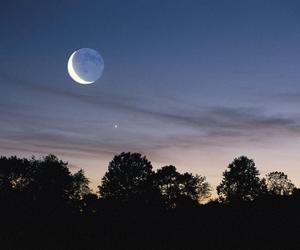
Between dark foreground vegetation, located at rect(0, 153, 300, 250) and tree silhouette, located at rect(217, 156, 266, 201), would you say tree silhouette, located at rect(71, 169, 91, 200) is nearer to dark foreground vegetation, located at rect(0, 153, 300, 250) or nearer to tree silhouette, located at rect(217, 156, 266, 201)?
dark foreground vegetation, located at rect(0, 153, 300, 250)

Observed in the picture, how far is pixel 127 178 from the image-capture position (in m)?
97.1

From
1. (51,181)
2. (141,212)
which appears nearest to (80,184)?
(51,181)

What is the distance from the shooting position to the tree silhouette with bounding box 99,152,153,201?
315ft

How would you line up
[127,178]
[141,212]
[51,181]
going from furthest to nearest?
[51,181]
[127,178]
[141,212]

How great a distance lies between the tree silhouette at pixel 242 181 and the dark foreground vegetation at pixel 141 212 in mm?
248

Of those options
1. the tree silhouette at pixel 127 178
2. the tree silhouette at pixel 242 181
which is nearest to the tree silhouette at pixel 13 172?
the tree silhouette at pixel 127 178

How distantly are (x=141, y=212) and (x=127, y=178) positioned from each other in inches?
1200

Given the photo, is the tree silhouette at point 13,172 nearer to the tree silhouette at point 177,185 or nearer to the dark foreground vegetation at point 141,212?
the dark foreground vegetation at point 141,212

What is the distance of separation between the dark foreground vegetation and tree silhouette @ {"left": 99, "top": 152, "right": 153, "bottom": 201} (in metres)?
0.24

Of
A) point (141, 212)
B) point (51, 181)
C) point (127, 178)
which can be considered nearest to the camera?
point (141, 212)

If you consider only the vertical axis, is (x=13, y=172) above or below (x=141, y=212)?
above

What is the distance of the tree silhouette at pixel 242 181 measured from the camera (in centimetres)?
10244

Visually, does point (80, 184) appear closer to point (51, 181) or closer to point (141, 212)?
point (51, 181)

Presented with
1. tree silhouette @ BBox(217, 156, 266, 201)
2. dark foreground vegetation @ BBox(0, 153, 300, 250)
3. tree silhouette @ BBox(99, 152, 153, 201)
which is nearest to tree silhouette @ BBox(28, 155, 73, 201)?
dark foreground vegetation @ BBox(0, 153, 300, 250)
